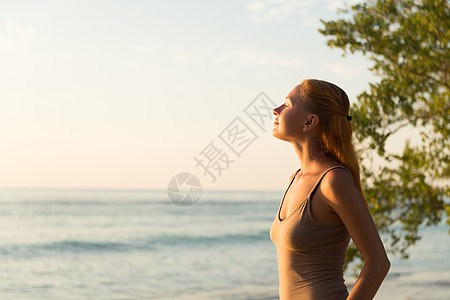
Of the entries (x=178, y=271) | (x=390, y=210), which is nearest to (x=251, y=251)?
(x=178, y=271)

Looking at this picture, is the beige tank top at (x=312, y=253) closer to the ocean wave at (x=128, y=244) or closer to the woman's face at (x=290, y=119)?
the woman's face at (x=290, y=119)

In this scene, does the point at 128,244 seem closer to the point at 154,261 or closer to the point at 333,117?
the point at 154,261

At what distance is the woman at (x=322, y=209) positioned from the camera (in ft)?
6.40

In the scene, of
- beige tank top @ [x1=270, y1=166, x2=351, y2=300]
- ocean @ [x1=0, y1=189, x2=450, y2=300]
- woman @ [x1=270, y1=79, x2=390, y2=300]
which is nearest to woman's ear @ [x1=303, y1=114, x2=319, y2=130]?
woman @ [x1=270, y1=79, x2=390, y2=300]

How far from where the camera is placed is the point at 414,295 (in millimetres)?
13914

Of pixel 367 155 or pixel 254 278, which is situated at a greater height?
pixel 367 155

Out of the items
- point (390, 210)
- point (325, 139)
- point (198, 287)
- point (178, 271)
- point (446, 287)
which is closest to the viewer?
point (325, 139)

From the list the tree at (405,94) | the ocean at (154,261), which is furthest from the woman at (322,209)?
the ocean at (154,261)

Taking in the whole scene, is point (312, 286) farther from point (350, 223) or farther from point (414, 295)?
point (414, 295)

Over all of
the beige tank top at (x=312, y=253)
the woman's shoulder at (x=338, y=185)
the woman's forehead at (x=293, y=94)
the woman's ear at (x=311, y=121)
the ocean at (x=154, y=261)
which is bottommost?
the ocean at (x=154, y=261)

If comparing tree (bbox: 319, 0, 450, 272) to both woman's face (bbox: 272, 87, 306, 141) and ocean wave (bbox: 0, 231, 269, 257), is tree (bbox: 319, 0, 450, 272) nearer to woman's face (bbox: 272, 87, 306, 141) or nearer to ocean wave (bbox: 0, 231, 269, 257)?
woman's face (bbox: 272, 87, 306, 141)

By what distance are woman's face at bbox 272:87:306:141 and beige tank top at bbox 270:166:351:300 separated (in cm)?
24

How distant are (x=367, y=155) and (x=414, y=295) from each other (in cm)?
774

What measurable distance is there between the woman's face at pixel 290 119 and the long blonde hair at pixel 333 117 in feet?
0.11
